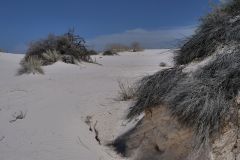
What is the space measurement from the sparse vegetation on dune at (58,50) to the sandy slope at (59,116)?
267 cm

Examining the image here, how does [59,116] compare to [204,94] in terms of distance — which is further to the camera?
[59,116]

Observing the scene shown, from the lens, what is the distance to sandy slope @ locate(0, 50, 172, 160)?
7.60 m

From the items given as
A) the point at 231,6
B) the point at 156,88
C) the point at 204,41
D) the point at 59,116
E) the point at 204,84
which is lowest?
the point at 59,116

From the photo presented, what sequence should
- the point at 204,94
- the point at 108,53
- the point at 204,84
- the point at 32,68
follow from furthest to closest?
the point at 108,53
the point at 32,68
the point at 204,84
the point at 204,94

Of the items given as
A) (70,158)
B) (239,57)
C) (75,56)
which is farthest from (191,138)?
(75,56)

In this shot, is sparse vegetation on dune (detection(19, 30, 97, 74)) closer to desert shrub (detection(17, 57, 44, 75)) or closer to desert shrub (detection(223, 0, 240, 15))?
desert shrub (detection(17, 57, 44, 75))

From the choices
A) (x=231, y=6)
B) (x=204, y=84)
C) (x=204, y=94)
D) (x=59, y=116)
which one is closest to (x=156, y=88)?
(x=204, y=84)

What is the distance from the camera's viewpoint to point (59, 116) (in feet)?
30.7

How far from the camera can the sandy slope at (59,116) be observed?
24.9 feet

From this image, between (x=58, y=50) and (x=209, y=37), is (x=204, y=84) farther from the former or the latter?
(x=58, y=50)

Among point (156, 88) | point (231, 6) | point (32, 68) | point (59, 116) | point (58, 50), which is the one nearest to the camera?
point (156, 88)

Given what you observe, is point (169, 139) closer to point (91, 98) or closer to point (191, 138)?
point (191, 138)

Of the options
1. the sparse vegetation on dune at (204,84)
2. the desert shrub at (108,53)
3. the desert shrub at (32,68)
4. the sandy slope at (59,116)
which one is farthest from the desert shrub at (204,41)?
the desert shrub at (108,53)

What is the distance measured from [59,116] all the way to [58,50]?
9096 millimetres
